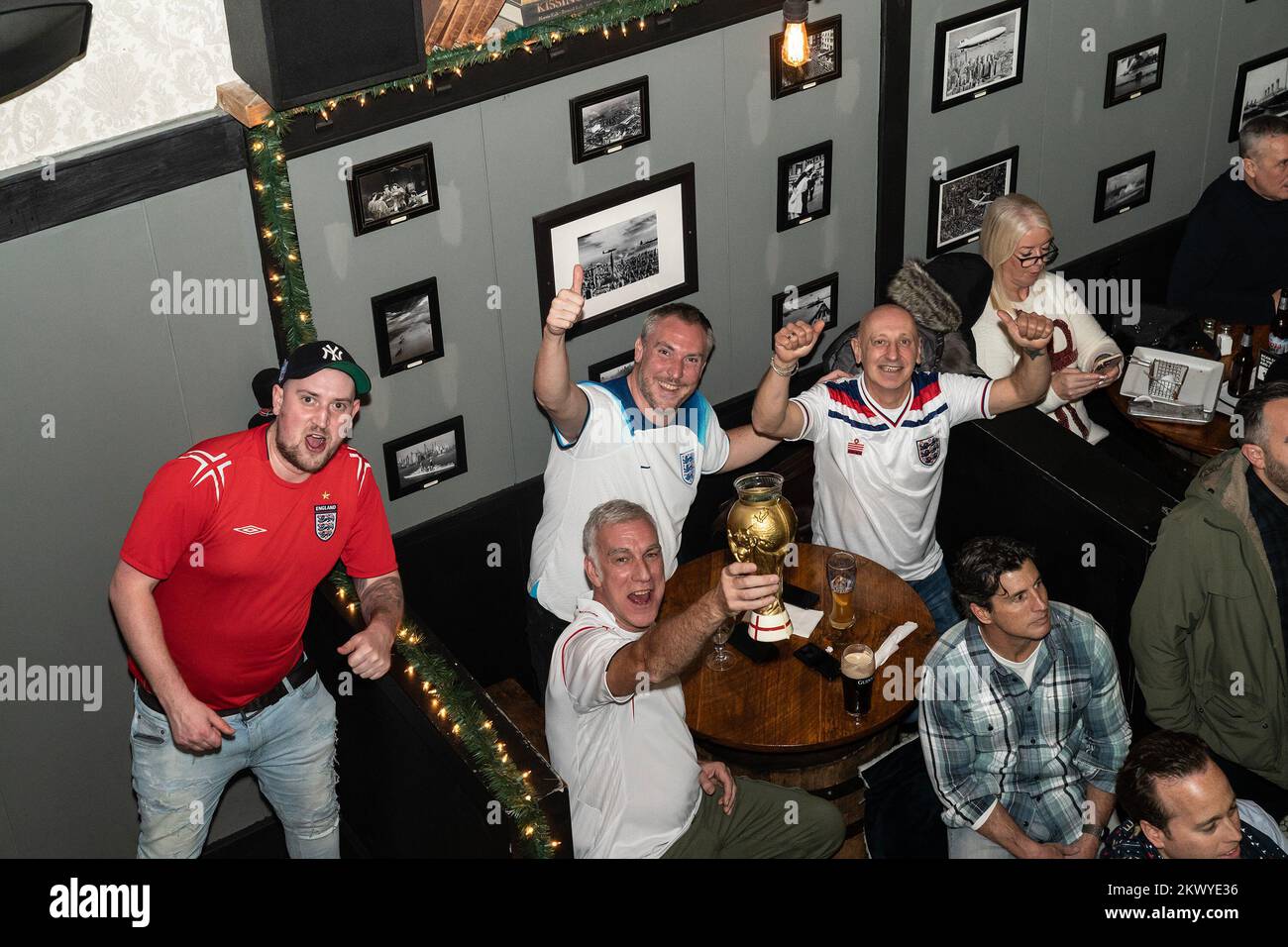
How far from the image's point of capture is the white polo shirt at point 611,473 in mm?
4773

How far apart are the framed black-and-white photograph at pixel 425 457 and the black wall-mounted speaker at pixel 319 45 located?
4.03ft

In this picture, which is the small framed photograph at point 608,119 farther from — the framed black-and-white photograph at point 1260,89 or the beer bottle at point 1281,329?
the framed black-and-white photograph at point 1260,89

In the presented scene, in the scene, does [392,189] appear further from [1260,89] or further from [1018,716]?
[1260,89]

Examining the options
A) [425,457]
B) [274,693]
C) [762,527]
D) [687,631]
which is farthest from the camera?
[425,457]

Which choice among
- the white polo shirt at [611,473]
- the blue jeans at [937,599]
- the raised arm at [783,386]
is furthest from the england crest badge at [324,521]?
the blue jeans at [937,599]

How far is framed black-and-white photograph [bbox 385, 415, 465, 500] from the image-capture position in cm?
514

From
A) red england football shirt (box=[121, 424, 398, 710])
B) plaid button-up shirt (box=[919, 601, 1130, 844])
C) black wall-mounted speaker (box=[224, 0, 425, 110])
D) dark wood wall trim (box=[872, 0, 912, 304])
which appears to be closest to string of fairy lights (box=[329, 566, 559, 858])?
red england football shirt (box=[121, 424, 398, 710])

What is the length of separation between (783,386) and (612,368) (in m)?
0.96

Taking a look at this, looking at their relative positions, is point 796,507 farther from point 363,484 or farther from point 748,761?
point 363,484

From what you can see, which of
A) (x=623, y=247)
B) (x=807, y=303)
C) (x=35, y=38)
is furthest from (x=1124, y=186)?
(x=35, y=38)

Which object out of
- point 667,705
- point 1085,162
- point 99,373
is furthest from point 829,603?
point 1085,162

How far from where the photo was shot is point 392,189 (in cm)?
471

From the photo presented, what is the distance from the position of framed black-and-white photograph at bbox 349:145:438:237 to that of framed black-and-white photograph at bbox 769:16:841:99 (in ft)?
4.49

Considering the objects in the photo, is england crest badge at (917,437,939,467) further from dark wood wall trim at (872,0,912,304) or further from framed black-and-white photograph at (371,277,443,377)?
framed black-and-white photograph at (371,277,443,377)
